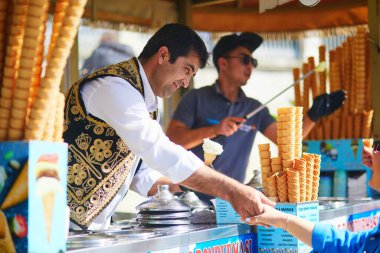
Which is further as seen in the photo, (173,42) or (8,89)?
(173,42)

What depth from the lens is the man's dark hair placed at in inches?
116

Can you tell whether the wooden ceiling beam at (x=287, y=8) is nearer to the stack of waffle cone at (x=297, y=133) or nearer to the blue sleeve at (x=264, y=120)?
the blue sleeve at (x=264, y=120)

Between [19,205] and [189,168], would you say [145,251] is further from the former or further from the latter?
[19,205]

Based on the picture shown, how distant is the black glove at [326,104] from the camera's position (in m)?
4.56

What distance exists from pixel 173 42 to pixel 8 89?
119 centimetres

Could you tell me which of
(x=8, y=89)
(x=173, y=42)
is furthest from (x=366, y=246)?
(x=8, y=89)

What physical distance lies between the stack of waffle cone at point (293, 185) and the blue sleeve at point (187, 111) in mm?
1810

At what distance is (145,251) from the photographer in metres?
2.21

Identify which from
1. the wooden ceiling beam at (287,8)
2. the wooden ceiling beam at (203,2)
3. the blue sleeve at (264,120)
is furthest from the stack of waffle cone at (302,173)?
the wooden ceiling beam at (287,8)

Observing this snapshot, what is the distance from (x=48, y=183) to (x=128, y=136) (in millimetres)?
667

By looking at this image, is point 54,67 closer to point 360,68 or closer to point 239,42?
point 239,42

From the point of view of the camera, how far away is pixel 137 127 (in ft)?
8.06

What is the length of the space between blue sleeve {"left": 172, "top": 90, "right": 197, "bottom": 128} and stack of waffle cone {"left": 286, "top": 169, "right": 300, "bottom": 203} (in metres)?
1.81

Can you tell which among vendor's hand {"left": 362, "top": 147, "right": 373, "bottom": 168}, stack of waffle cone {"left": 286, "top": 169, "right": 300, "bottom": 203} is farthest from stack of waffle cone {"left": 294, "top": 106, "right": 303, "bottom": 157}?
vendor's hand {"left": 362, "top": 147, "right": 373, "bottom": 168}
